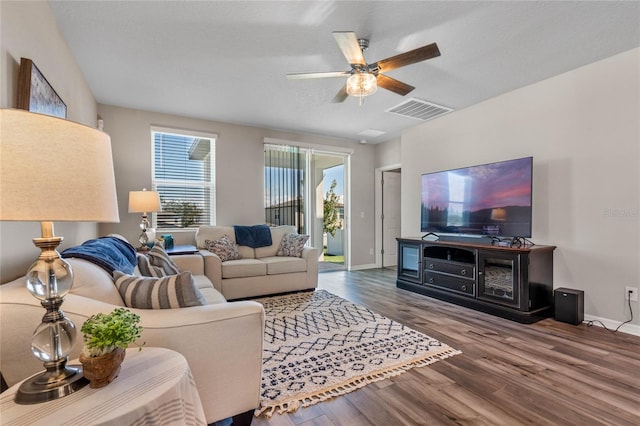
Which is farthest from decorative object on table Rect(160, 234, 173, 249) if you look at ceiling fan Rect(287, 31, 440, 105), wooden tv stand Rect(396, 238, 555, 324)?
wooden tv stand Rect(396, 238, 555, 324)

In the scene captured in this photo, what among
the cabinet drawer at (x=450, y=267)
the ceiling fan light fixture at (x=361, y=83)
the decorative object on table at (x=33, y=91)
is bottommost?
the cabinet drawer at (x=450, y=267)

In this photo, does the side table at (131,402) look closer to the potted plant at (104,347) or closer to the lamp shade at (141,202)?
the potted plant at (104,347)

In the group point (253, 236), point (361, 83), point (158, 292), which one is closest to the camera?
point (158, 292)

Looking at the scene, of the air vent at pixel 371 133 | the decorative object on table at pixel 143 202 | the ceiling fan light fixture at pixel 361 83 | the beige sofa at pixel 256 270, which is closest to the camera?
the ceiling fan light fixture at pixel 361 83

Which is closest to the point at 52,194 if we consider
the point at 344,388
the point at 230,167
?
the point at 344,388

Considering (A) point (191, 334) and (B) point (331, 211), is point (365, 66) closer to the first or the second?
(A) point (191, 334)

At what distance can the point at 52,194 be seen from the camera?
78 cm

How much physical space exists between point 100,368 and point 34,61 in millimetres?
1961

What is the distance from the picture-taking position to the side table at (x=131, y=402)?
Result: 2.54 ft

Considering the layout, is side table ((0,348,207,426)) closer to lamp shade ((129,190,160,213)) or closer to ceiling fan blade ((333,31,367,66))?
ceiling fan blade ((333,31,367,66))

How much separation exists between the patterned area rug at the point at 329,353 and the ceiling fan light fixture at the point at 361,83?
6.99 feet

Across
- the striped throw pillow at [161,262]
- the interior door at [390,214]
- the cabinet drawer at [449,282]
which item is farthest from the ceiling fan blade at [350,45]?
the interior door at [390,214]

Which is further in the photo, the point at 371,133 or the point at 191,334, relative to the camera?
the point at 371,133

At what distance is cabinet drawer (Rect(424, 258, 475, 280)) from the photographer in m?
3.39
